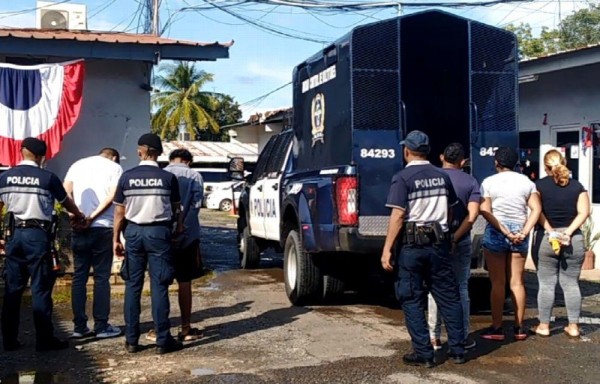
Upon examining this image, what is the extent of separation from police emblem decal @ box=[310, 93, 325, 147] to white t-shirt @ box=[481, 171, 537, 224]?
2.24m

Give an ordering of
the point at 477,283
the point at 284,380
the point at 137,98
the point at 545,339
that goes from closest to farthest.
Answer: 1. the point at 284,380
2. the point at 545,339
3. the point at 477,283
4. the point at 137,98

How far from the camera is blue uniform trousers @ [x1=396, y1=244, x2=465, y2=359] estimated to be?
623 centimetres

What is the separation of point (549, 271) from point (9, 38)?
24.1ft

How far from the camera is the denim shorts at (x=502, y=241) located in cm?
724

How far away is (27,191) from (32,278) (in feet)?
2.57

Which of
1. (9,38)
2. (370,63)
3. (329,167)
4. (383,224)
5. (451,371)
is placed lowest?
(451,371)

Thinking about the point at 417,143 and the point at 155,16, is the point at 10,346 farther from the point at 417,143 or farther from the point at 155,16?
the point at 155,16

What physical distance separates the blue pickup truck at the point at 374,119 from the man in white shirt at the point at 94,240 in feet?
7.17

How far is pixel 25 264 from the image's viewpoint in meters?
6.96

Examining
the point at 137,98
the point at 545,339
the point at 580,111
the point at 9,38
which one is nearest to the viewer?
the point at 545,339

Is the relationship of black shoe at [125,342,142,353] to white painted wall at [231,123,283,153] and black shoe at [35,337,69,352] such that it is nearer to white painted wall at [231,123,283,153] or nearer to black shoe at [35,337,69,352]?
black shoe at [35,337,69,352]

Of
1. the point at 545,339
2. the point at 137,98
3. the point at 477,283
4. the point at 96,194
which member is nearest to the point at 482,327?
the point at 545,339

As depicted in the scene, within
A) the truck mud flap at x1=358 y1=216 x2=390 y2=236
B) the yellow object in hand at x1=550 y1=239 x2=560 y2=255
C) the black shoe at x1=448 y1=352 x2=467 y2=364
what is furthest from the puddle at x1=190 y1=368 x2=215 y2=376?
the yellow object in hand at x1=550 y1=239 x2=560 y2=255

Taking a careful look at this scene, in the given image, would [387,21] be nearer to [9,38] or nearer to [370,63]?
[370,63]
